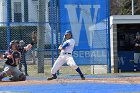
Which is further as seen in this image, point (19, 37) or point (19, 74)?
point (19, 37)

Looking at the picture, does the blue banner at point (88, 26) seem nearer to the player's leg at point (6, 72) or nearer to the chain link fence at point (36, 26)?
the chain link fence at point (36, 26)

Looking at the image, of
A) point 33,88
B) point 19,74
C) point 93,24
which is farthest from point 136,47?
point 33,88

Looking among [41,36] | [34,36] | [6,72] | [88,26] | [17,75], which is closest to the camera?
[6,72]

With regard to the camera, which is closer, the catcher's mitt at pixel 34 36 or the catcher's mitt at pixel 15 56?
the catcher's mitt at pixel 15 56

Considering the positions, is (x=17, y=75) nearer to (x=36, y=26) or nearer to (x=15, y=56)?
(x=15, y=56)

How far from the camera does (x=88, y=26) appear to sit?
2244 centimetres

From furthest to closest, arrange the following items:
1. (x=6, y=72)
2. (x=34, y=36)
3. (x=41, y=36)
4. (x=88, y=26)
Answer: (x=88, y=26) < (x=41, y=36) < (x=34, y=36) < (x=6, y=72)

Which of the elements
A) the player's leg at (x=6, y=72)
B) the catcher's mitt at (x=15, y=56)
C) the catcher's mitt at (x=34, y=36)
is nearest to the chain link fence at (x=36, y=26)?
the catcher's mitt at (x=34, y=36)

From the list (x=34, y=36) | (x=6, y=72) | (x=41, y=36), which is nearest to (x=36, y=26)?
(x=41, y=36)

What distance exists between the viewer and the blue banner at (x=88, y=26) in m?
22.2

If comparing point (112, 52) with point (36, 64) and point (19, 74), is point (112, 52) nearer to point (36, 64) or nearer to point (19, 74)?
point (36, 64)

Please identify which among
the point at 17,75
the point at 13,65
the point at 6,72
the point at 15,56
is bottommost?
the point at 17,75

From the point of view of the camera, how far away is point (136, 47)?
2397cm

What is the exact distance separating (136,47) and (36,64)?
16.4ft
